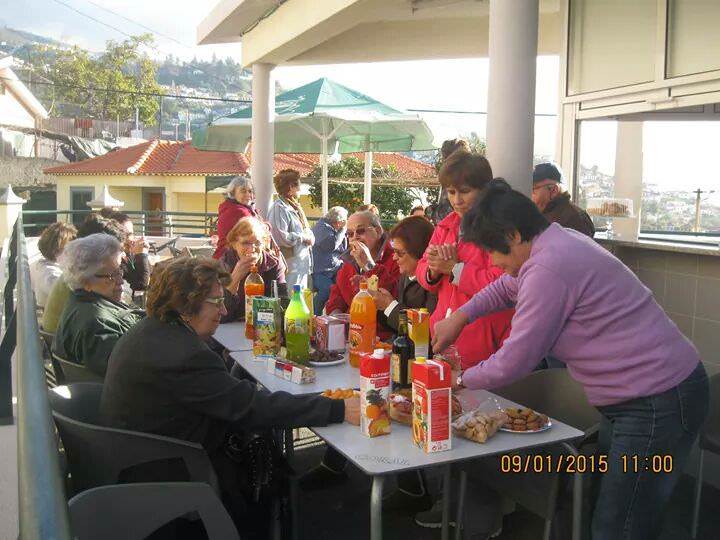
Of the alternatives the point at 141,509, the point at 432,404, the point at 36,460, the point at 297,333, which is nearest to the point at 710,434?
the point at 432,404

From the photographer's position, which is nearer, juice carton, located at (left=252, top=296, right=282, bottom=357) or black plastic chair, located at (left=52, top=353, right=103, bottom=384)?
black plastic chair, located at (left=52, top=353, right=103, bottom=384)

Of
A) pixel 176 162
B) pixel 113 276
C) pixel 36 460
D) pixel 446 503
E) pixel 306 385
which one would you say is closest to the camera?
pixel 36 460

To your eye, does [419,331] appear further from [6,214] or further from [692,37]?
[6,214]

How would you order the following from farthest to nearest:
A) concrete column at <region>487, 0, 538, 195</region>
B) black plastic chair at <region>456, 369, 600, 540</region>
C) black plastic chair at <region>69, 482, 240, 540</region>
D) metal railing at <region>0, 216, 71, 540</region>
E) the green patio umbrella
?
1. the green patio umbrella
2. concrete column at <region>487, 0, 538, 195</region>
3. black plastic chair at <region>456, 369, 600, 540</region>
4. black plastic chair at <region>69, 482, 240, 540</region>
5. metal railing at <region>0, 216, 71, 540</region>

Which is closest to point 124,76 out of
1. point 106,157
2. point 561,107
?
point 106,157

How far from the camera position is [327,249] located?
6.49 meters

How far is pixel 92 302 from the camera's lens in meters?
3.29

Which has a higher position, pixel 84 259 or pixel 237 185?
pixel 237 185

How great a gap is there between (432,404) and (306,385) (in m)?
0.88

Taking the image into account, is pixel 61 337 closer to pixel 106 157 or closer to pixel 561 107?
pixel 561 107

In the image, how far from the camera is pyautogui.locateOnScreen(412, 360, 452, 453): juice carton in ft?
6.92

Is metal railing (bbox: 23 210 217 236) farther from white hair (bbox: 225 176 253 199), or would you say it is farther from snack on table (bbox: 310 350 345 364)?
snack on table (bbox: 310 350 345 364)

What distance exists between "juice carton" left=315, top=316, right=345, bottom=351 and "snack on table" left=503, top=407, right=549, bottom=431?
1097mm

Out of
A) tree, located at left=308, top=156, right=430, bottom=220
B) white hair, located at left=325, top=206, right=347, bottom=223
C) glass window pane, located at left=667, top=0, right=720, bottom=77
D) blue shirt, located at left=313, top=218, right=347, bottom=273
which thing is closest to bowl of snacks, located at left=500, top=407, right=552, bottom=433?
glass window pane, located at left=667, top=0, right=720, bottom=77
